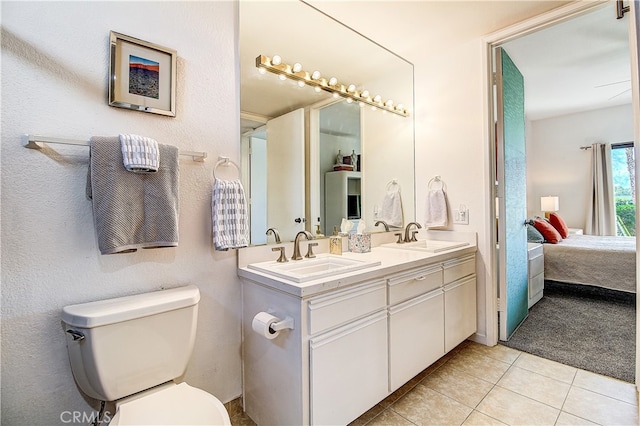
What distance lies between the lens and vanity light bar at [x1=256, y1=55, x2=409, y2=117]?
5.87 feet

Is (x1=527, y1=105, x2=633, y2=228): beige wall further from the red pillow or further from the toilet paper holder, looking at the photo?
the toilet paper holder

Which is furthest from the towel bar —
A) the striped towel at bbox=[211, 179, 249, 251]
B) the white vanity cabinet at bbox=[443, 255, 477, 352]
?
the white vanity cabinet at bbox=[443, 255, 477, 352]

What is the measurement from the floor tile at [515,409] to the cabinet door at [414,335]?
1.13 ft

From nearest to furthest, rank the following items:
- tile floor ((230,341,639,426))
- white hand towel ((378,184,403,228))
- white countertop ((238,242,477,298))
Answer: white countertop ((238,242,477,298)) → tile floor ((230,341,639,426)) → white hand towel ((378,184,403,228))

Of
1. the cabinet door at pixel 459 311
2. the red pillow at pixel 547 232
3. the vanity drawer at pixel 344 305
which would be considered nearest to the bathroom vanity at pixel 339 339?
the vanity drawer at pixel 344 305

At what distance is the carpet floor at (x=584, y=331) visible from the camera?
2023 millimetres

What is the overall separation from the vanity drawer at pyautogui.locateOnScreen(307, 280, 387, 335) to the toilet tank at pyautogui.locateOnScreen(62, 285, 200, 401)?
0.52 m

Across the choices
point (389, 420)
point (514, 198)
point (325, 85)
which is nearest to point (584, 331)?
point (514, 198)

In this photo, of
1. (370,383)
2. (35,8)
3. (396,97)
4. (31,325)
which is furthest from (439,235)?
(35,8)

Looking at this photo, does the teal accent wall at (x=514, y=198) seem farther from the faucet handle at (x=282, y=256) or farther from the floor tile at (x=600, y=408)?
the faucet handle at (x=282, y=256)

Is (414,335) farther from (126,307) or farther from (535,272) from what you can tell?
(535,272)

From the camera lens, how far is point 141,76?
1.31 meters

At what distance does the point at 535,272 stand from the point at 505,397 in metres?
1.94

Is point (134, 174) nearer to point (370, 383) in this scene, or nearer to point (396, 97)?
point (370, 383)
